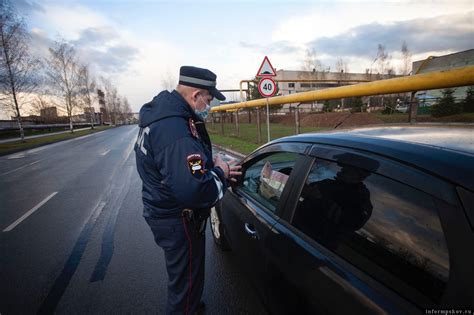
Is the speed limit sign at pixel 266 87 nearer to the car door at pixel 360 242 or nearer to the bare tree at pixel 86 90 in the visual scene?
the car door at pixel 360 242

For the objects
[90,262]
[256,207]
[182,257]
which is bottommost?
[90,262]

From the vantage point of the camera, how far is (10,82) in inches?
756

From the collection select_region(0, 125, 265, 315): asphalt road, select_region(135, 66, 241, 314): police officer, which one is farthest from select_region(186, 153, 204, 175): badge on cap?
select_region(0, 125, 265, 315): asphalt road

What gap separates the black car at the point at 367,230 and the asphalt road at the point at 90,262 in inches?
39.3

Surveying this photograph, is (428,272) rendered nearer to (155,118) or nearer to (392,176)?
(392,176)

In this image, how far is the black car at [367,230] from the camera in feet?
3.01

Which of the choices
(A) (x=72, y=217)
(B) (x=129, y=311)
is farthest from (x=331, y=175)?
(A) (x=72, y=217)

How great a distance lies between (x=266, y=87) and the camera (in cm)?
821

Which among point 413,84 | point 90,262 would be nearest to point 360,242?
point 90,262

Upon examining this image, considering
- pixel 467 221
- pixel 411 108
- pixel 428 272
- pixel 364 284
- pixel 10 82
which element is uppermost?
pixel 10 82

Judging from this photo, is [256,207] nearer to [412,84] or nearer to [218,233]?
[218,233]

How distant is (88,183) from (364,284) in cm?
744

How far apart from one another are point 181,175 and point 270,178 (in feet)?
3.12

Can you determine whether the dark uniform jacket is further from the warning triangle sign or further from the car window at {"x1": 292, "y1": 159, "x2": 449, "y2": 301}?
the warning triangle sign
